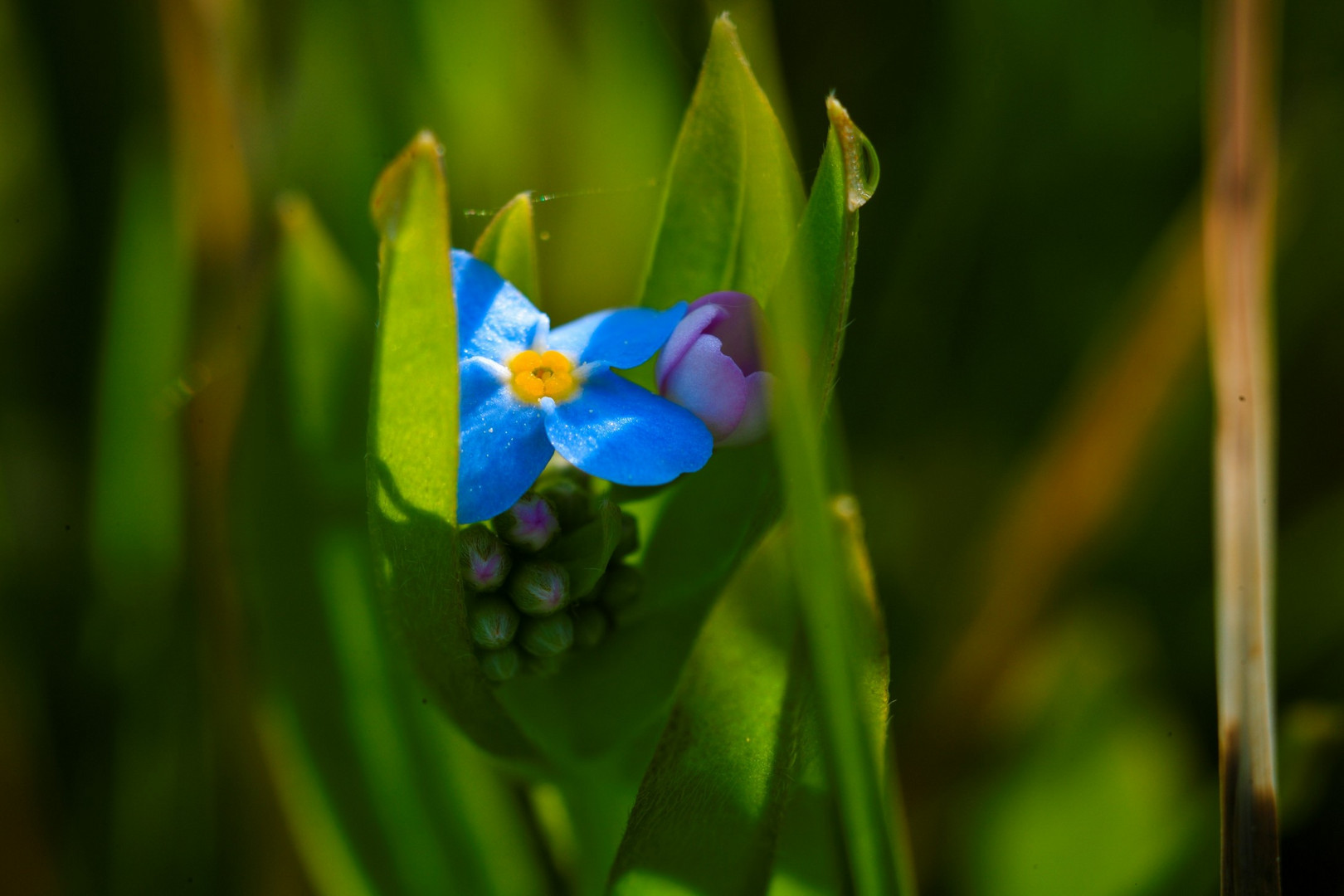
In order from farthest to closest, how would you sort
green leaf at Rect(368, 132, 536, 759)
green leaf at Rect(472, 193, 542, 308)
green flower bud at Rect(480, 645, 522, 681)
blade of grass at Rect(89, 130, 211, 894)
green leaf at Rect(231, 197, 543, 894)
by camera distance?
blade of grass at Rect(89, 130, 211, 894)
green leaf at Rect(231, 197, 543, 894)
green leaf at Rect(472, 193, 542, 308)
green flower bud at Rect(480, 645, 522, 681)
green leaf at Rect(368, 132, 536, 759)

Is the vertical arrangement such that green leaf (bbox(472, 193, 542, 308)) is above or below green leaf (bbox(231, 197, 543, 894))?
above

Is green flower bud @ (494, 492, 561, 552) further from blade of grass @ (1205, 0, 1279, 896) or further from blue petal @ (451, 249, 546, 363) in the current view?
blade of grass @ (1205, 0, 1279, 896)

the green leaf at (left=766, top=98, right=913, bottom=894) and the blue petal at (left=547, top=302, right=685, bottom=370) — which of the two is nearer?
the green leaf at (left=766, top=98, right=913, bottom=894)

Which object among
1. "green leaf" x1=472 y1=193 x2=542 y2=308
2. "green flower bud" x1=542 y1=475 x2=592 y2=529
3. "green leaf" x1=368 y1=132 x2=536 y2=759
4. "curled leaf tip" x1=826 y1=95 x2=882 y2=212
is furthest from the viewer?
"green leaf" x1=472 y1=193 x2=542 y2=308

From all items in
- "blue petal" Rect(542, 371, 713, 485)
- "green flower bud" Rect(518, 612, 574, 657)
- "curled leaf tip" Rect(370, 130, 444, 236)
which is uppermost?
"curled leaf tip" Rect(370, 130, 444, 236)

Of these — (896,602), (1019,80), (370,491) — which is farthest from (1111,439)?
(370,491)

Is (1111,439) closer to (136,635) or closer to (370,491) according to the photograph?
(370,491)

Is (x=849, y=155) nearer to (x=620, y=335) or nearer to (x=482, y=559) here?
(x=620, y=335)

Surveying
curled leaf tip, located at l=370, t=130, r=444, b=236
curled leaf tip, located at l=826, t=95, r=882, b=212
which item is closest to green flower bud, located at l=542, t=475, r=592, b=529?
curled leaf tip, located at l=370, t=130, r=444, b=236
